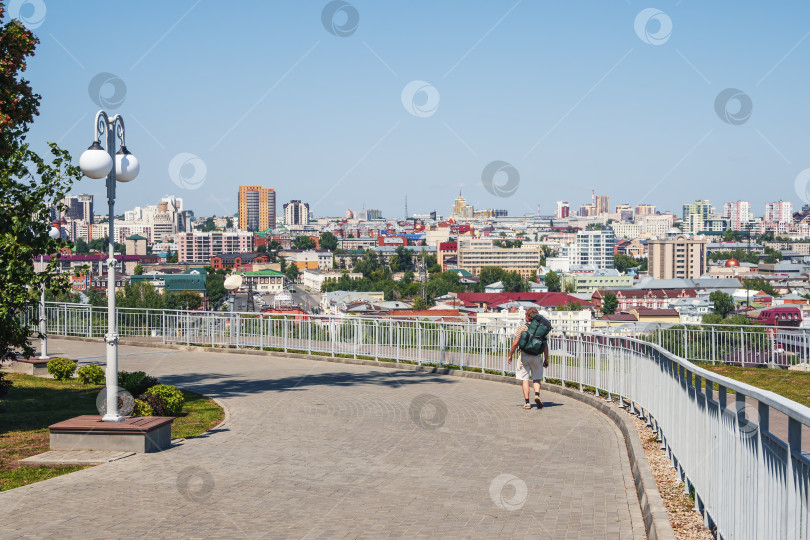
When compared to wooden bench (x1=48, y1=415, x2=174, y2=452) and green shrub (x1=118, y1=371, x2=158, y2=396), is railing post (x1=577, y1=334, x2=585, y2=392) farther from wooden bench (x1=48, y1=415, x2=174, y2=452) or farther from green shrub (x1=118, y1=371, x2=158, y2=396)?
wooden bench (x1=48, y1=415, x2=174, y2=452)

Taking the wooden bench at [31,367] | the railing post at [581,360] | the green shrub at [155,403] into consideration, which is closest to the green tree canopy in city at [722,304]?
the railing post at [581,360]

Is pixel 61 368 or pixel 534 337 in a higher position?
pixel 534 337

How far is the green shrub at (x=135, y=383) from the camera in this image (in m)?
12.7

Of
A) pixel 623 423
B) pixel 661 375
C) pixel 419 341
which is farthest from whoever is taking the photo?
pixel 419 341

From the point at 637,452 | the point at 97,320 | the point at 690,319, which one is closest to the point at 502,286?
the point at 690,319

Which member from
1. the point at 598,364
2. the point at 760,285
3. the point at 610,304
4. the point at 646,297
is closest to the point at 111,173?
the point at 598,364

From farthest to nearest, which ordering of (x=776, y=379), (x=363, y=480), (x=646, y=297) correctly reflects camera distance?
(x=646, y=297)
(x=776, y=379)
(x=363, y=480)

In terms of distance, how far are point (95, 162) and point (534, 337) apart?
265 inches

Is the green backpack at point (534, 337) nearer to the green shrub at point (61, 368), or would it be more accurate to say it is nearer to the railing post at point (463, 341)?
the railing post at point (463, 341)

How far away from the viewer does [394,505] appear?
23.1 ft

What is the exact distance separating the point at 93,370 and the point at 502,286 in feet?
563

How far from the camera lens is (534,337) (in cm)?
1253

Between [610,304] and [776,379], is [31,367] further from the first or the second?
[610,304]

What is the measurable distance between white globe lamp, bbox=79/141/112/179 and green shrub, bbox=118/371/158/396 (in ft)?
14.6
